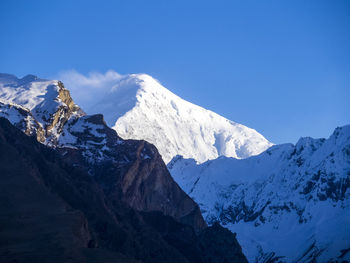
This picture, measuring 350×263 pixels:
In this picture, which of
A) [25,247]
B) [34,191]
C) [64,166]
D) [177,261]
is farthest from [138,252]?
[25,247]

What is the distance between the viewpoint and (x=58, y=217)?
11825 centimetres

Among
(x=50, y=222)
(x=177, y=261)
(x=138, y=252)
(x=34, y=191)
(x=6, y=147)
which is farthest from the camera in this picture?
(x=177, y=261)

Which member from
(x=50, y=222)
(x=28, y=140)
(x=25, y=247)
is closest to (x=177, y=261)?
(x=28, y=140)

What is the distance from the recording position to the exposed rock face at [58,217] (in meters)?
106

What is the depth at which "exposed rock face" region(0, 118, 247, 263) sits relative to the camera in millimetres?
105500

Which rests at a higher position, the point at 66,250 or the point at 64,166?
the point at 64,166

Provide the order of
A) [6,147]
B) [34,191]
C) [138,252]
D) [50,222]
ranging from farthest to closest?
[138,252], [6,147], [34,191], [50,222]

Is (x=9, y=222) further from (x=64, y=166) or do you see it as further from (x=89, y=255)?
(x=64, y=166)

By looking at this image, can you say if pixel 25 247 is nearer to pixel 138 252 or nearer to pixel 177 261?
pixel 138 252

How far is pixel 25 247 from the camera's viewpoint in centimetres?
10294

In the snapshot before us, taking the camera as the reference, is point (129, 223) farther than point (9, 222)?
Yes

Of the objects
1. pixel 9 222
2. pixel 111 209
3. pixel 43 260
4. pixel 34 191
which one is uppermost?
pixel 111 209

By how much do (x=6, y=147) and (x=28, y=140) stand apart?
29063 mm

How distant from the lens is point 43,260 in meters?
99.1
